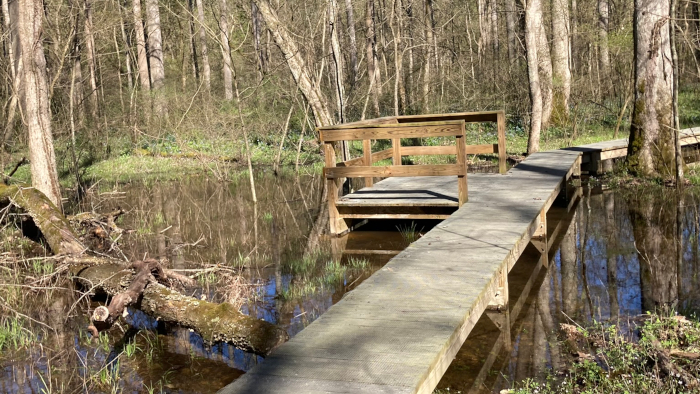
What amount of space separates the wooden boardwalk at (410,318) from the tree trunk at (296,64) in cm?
642

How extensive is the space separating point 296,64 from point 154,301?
9.20m

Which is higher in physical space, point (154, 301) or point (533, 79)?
point (533, 79)

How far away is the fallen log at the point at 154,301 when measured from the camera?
17.0 feet

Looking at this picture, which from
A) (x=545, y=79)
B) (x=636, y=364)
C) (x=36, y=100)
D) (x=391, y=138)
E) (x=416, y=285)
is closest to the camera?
(x=636, y=364)

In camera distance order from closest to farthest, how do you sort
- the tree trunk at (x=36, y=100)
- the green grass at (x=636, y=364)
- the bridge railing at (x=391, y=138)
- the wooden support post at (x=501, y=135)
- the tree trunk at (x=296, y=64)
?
the green grass at (x=636, y=364)
the bridge railing at (x=391, y=138)
the tree trunk at (x=36, y=100)
the wooden support post at (x=501, y=135)
the tree trunk at (x=296, y=64)

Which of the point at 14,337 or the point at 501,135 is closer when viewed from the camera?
the point at 14,337

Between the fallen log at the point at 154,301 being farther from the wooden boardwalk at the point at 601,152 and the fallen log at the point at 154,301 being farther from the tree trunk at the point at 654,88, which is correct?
the wooden boardwalk at the point at 601,152

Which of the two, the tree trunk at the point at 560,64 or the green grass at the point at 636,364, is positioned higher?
the tree trunk at the point at 560,64

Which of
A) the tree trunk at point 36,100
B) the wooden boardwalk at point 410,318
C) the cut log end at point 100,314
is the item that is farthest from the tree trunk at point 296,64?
the cut log end at point 100,314

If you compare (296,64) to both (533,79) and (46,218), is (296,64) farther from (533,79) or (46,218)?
(46,218)

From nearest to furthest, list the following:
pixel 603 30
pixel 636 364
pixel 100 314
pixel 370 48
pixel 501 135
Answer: pixel 636 364 < pixel 100 314 < pixel 501 135 < pixel 370 48 < pixel 603 30

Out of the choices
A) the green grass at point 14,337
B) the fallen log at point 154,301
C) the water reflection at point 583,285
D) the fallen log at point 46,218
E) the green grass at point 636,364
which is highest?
the fallen log at point 46,218

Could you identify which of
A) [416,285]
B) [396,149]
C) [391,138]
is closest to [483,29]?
[396,149]

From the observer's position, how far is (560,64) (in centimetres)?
2136
